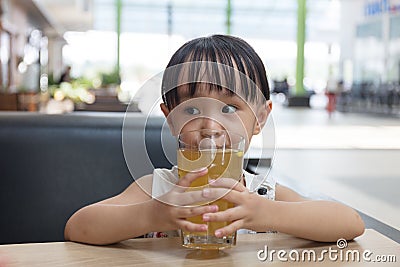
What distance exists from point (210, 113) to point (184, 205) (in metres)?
0.14

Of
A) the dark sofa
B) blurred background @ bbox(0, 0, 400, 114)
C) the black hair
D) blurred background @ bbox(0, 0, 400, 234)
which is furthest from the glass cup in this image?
blurred background @ bbox(0, 0, 400, 114)

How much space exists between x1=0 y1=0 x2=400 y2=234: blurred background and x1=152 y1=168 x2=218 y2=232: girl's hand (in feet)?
22.9

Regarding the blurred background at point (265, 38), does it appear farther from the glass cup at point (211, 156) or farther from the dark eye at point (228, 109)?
the glass cup at point (211, 156)

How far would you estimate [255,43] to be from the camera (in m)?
10.5

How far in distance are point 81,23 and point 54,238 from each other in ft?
54.7

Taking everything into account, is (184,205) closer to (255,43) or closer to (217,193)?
(217,193)

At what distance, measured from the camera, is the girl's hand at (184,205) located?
76 cm

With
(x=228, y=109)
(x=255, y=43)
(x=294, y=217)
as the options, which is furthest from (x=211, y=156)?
(x=255, y=43)

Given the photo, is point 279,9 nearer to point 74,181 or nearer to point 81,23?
point 81,23

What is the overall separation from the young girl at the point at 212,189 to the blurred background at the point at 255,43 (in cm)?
679

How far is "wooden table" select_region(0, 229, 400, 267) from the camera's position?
0.80 m

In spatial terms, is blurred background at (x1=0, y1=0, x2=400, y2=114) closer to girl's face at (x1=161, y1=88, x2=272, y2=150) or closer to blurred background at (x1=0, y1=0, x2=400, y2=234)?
blurred background at (x1=0, y1=0, x2=400, y2=234)

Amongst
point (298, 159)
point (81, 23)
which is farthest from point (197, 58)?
point (81, 23)

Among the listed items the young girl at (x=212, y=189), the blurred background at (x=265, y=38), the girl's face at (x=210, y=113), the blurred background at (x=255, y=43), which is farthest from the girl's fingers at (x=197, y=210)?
the blurred background at (x=265, y=38)
